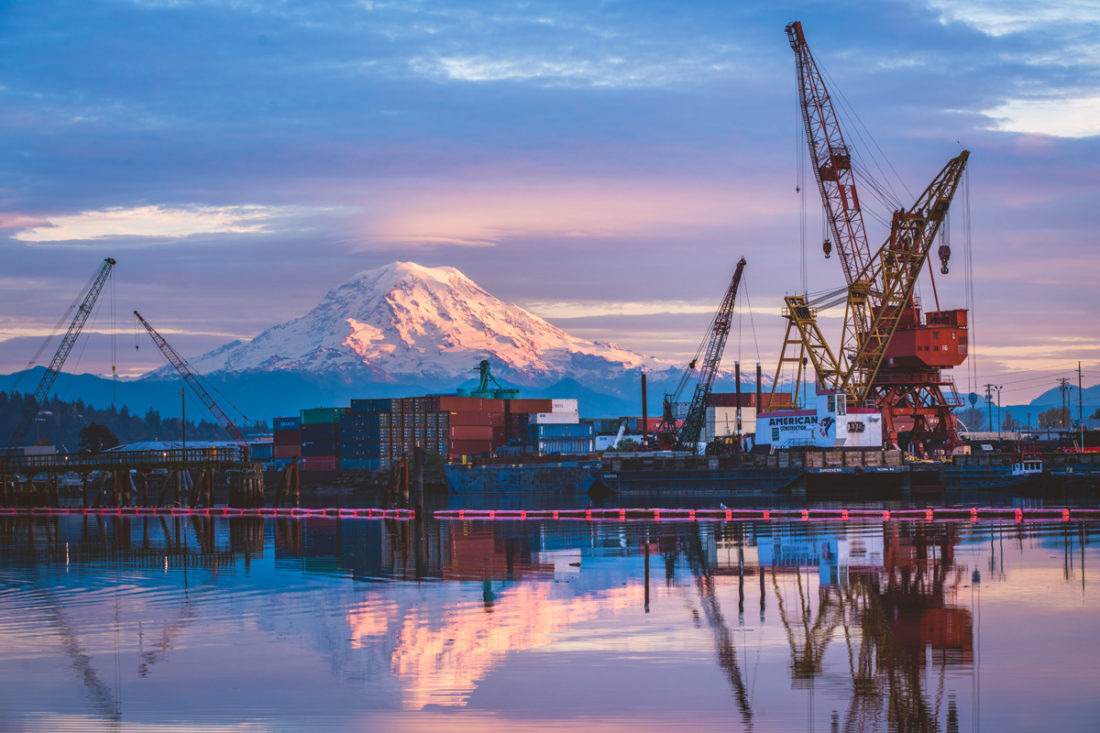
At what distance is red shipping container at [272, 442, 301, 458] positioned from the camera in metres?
197

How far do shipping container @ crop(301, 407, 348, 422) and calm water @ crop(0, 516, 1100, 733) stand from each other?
150 meters

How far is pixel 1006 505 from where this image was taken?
246 feet

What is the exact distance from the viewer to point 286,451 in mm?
198375

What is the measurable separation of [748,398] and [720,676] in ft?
533

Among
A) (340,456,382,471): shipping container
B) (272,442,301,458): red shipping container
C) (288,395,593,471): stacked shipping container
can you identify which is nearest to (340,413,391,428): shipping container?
(288,395,593,471): stacked shipping container

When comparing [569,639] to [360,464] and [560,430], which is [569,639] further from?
[360,464]

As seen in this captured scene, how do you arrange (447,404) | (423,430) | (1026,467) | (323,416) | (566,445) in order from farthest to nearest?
(323,416), (447,404), (423,430), (566,445), (1026,467)

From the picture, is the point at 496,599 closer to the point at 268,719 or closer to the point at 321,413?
the point at 268,719

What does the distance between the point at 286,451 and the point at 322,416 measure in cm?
845

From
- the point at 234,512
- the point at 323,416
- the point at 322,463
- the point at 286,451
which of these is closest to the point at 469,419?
the point at 322,463

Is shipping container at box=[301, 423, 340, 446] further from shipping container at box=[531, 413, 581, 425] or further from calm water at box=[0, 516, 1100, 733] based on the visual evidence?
calm water at box=[0, 516, 1100, 733]

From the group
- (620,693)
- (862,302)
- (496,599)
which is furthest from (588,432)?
(620,693)

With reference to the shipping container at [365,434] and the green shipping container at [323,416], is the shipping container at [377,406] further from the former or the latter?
the green shipping container at [323,416]

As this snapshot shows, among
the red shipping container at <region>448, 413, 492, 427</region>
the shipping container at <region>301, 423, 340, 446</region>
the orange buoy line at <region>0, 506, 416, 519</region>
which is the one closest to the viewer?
the orange buoy line at <region>0, 506, 416, 519</region>
